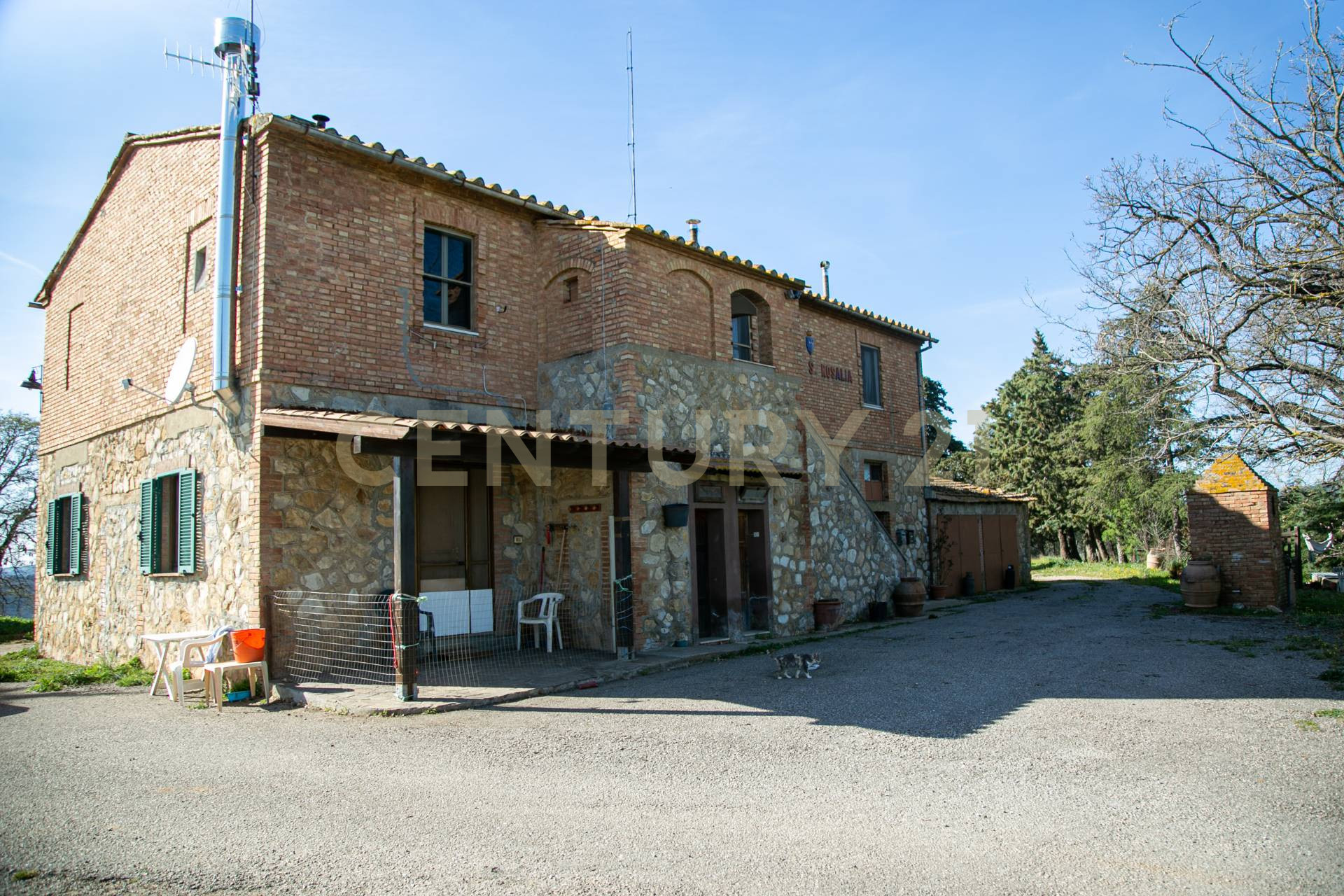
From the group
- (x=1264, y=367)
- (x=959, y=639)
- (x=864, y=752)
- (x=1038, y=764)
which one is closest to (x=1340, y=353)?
(x=1264, y=367)

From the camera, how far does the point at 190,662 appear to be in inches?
351

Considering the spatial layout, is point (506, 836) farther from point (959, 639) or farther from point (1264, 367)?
point (1264, 367)

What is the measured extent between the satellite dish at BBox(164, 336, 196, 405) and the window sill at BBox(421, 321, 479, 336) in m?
2.73

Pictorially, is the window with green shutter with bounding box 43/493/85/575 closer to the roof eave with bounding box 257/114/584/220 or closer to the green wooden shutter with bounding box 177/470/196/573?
the green wooden shutter with bounding box 177/470/196/573

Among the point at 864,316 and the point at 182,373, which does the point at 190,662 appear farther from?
the point at 864,316

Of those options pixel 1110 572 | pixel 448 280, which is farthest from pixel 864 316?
pixel 1110 572

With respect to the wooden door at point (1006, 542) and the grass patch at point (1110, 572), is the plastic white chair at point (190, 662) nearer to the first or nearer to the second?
the wooden door at point (1006, 542)

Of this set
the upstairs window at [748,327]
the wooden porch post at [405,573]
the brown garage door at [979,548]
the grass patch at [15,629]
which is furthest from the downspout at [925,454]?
the grass patch at [15,629]

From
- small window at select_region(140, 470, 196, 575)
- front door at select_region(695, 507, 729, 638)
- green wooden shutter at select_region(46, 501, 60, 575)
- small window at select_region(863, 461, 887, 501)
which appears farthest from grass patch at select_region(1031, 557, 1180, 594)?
green wooden shutter at select_region(46, 501, 60, 575)

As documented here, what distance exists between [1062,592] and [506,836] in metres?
20.3

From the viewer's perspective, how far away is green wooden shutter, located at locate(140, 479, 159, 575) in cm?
1094

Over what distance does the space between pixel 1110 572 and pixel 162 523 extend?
2886 centimetres

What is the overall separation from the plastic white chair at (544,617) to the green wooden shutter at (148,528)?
4.74 metres

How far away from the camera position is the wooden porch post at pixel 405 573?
8266 millimetres
